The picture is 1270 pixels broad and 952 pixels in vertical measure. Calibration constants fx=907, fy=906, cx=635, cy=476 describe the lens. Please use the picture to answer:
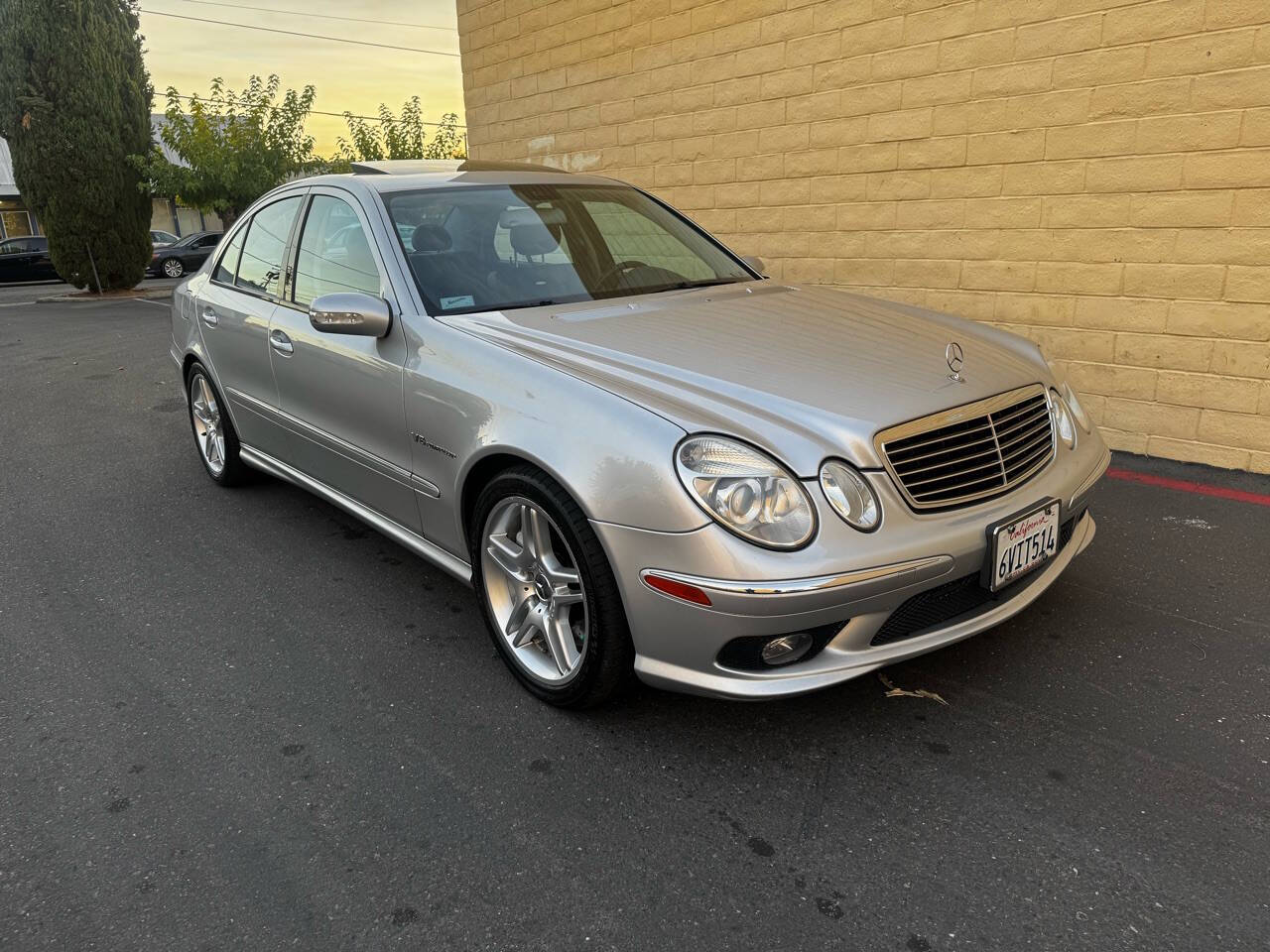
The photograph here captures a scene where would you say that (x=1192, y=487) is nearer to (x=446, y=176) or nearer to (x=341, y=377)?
(x=446, y=176)

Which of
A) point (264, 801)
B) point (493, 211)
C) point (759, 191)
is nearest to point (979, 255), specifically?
point (759, 191)

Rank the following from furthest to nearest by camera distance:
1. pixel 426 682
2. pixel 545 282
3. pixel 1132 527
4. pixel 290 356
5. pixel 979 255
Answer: pixel 979 255
pixel 1132 527
pixel 290 356
pixel 545 282
pixel 426 682

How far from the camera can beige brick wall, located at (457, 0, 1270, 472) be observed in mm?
4762

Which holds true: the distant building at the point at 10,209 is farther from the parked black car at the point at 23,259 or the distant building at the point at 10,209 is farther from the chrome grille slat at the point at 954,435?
the chrome grille slat at the point at 954,435

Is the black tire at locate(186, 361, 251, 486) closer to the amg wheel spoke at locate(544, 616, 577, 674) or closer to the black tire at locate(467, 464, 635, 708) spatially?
the black tire at locate(467, 464, 635, 708)

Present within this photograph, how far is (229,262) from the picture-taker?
15.5 ft

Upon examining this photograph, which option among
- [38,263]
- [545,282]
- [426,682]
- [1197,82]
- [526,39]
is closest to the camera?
[426,682]

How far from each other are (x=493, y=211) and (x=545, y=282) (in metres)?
0.46

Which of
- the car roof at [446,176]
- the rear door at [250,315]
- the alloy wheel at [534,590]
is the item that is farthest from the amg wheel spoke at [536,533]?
the rear door at [250,315]

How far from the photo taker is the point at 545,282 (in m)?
3.44

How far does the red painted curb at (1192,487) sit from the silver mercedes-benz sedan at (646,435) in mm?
1897

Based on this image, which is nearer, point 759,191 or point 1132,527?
point 1132,527

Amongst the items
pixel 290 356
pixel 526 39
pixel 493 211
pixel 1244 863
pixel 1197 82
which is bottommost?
pixel 1244 863

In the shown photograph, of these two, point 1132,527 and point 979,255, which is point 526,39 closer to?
point 979,255
